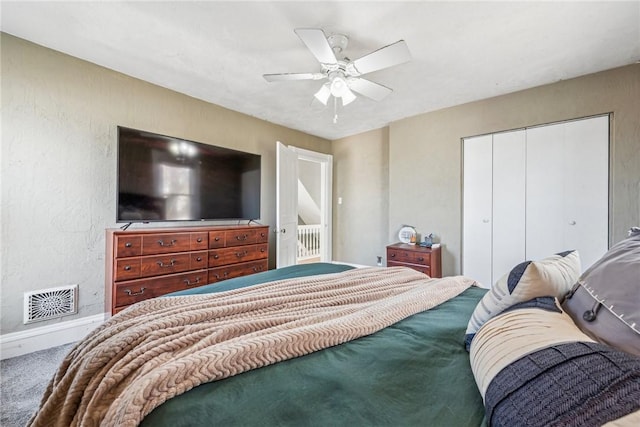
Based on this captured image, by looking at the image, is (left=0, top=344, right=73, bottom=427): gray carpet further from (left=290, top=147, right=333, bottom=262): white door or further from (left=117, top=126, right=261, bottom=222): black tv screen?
(left=290, top=147, right=333, bottom=262): white door

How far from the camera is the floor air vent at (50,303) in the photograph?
6.90 feet

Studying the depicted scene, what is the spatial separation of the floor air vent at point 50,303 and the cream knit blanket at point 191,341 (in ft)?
5.85

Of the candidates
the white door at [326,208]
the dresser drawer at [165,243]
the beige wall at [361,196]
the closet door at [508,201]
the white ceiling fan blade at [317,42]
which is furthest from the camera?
the white door at [326,208]

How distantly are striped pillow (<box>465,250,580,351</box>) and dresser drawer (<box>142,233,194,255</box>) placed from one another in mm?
2439

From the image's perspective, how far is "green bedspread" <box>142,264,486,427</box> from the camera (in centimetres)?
61

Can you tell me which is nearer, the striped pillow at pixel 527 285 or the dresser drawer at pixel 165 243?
the striped pillow at pixel 527 285

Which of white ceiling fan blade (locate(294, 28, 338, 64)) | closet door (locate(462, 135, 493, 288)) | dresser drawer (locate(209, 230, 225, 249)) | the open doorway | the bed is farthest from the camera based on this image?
the open doorway

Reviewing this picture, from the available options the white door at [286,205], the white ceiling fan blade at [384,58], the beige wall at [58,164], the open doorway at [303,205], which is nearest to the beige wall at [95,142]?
the beige wall at [58,164]

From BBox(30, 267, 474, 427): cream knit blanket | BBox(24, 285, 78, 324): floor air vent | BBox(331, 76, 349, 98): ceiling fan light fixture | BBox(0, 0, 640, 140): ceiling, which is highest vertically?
BBox(0, 0, 640, 140): ceiling

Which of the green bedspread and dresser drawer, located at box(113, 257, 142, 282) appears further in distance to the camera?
dresser drawer, located at box(113, 257, 142, 282)

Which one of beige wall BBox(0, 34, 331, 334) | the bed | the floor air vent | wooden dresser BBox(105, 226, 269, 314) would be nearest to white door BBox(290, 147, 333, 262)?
wooden dresser BBox(105, 226, 269, 314)

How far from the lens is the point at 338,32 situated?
1939mm

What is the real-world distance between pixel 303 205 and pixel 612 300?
5911 mm

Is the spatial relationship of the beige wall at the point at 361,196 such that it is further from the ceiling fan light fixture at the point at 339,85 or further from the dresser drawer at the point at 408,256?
the ceiling fan light fixture at the point at 339,85
